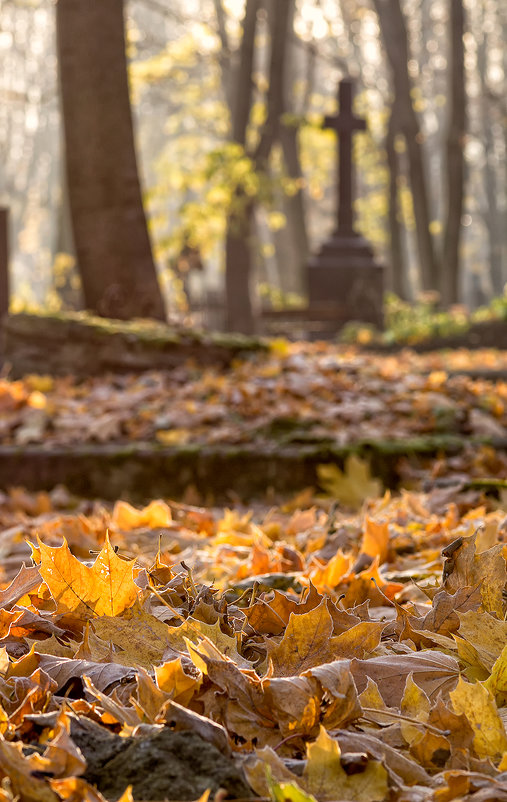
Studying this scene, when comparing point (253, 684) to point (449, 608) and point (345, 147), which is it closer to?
point (449, 608)

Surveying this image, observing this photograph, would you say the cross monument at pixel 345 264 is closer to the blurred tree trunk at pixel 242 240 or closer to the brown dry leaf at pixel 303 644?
the blurred tree trunk at pixel 242 240

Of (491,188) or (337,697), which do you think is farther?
(491,188)

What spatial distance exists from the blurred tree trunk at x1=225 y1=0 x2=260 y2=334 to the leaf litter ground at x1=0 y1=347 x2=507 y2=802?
12818 millimetres

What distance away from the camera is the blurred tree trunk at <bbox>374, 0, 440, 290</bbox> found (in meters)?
19.5

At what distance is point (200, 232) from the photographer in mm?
15156

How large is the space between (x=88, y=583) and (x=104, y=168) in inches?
248

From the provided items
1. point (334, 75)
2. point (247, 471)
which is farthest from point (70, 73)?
point (334, 75)

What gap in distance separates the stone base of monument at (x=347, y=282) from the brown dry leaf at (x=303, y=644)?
1433 cm

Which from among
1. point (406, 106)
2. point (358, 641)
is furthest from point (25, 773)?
point (406, 106)

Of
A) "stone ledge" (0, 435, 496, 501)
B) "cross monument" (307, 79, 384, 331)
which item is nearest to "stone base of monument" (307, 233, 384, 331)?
"cross monument" (307, 79, 384, 331)

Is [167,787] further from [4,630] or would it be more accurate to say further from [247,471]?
[247,471]

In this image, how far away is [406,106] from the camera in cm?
1945

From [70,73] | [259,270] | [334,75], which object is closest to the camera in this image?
[70,73]

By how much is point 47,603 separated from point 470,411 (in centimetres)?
354
